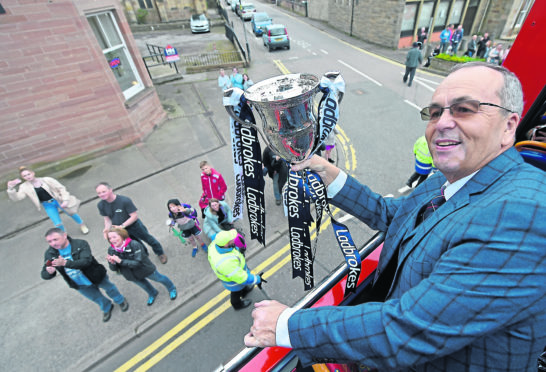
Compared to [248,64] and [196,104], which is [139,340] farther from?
[248,64]

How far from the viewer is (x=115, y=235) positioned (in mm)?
3346

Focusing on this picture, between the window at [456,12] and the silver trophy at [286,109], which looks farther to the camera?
the window at [456,12]

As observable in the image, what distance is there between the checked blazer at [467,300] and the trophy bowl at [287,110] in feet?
2.98

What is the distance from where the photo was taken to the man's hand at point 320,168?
1860 millimetres

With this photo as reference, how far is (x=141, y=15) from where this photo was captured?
1033 inches

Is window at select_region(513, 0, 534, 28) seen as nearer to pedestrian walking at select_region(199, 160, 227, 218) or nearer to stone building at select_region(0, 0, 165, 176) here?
pedestrian walking at select_region(199, 160, 227, 218)

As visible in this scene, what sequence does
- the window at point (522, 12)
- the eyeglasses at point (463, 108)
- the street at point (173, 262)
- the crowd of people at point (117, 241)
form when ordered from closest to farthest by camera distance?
1. the eyeglasses at point (463, 108)
2. the crowd of people at point (117, 241)
3. the street at point (173, 262)
4. the window at point (522, 12)

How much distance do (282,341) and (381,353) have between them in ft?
1.53

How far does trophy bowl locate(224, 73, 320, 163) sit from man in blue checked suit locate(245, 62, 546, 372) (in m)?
0.72

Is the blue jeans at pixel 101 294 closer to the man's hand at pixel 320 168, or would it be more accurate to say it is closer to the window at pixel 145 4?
the man's hand at pixel 320 168

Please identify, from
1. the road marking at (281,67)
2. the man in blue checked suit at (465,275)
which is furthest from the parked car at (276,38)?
the man in blue checked suit at (465,275)

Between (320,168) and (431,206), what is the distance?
76cm

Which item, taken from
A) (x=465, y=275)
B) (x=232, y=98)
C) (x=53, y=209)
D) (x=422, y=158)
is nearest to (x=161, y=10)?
(x=53, y=209)

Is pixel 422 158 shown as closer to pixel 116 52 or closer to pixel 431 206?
pixel 431 206
